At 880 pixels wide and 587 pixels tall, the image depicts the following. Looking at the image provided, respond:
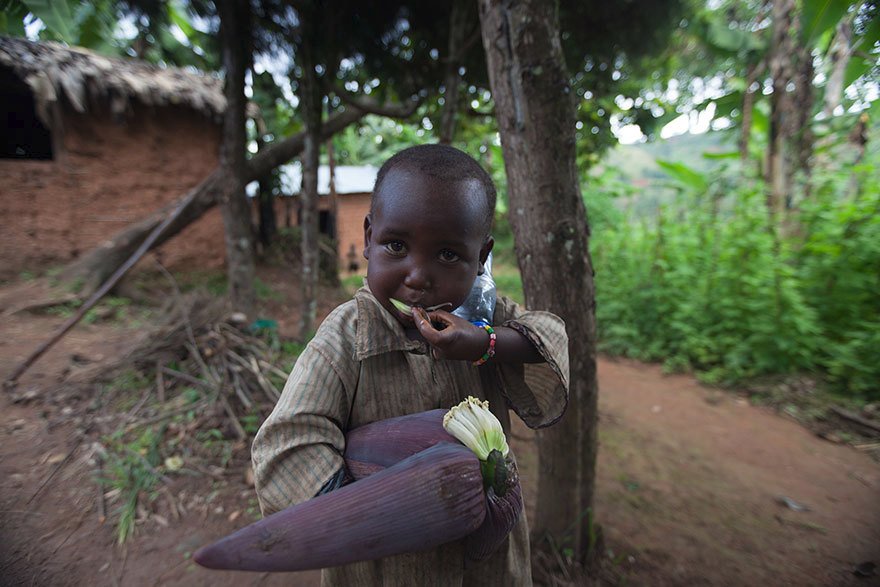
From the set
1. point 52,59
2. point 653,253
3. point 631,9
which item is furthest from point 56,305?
point 653,253

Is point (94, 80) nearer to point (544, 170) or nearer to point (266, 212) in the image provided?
point (266, 212)

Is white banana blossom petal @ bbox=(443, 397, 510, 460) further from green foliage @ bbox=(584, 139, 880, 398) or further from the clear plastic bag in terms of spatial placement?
green foliage @ bbox=(584, 139, 880, 398)

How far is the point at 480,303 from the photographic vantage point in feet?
3.60

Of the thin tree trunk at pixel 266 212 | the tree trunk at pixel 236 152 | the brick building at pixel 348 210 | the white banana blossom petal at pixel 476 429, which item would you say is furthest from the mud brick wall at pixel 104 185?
the white banana blossom petal at pixel 476 429

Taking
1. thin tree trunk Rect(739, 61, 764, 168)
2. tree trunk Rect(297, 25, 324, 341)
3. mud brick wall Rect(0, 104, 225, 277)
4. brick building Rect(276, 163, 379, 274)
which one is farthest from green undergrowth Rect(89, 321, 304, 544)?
brick building Rect(276, 163, 379, 274)

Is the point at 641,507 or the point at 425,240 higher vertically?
the point at 425,240

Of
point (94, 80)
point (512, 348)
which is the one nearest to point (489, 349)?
point (512, 348)

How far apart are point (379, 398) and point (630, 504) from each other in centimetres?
280

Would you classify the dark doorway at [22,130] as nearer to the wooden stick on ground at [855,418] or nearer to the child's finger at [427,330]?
the child's finger at [427,330]

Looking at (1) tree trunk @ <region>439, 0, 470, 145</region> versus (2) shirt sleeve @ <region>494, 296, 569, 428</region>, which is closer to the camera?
(2) shirt sleeve @ <region>494, 296, 569, 428</region>

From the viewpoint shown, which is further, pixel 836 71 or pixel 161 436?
pixel 836 71

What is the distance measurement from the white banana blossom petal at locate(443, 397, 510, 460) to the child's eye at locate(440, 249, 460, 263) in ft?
0.97

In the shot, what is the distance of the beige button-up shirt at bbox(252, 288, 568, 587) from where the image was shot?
0.80m

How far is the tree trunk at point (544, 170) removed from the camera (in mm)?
1588
